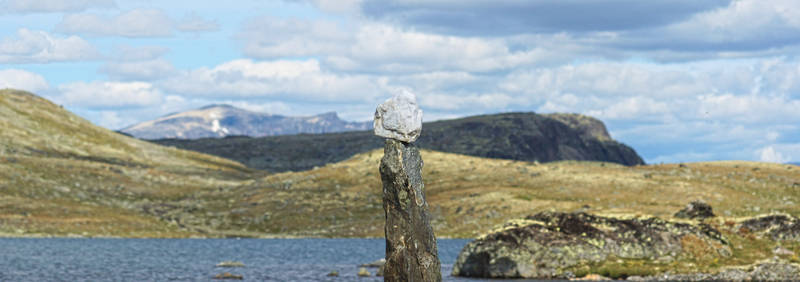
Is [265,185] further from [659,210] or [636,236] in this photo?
[636,236]

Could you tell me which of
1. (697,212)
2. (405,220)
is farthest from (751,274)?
(405,220)

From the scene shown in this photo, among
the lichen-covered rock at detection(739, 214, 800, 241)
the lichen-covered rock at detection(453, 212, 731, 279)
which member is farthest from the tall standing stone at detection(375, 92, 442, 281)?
the lichen-covered rock at detection(739, 214, 800, 241)

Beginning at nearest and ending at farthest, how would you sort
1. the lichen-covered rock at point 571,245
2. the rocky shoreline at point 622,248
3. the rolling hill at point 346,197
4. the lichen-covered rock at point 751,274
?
the lichen-covered rock at point 751,274
the rocky shoreline at point 622,248
the lichen-covered rock at point 571,245
the rolling hill at point 346,197

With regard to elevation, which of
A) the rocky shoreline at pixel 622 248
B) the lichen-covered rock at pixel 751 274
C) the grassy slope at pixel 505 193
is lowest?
the lichen-covered rock at pixel 751 274

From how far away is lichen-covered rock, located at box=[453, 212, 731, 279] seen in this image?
59469 millimetres

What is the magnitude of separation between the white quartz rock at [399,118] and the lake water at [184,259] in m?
35.6

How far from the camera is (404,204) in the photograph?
86.8 ft

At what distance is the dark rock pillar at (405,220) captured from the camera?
26422 millimetres

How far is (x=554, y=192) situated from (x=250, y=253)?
227 feet

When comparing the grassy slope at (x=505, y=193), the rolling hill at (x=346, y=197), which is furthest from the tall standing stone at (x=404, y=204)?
the grassy slope at (x=505, y=193)

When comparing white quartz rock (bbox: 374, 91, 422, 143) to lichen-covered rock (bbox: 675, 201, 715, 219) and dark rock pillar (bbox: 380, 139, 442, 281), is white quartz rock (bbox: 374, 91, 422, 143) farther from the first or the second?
lichen-covered rock (bbox: 675, 201, 715, 219)

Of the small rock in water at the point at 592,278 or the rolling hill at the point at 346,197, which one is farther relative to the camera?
the rolling hill at the point at 346,197

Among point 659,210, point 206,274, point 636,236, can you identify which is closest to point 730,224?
point 636,236

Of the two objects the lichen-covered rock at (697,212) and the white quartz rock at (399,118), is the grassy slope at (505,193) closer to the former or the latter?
the lichen-covered rock at (697,212)
